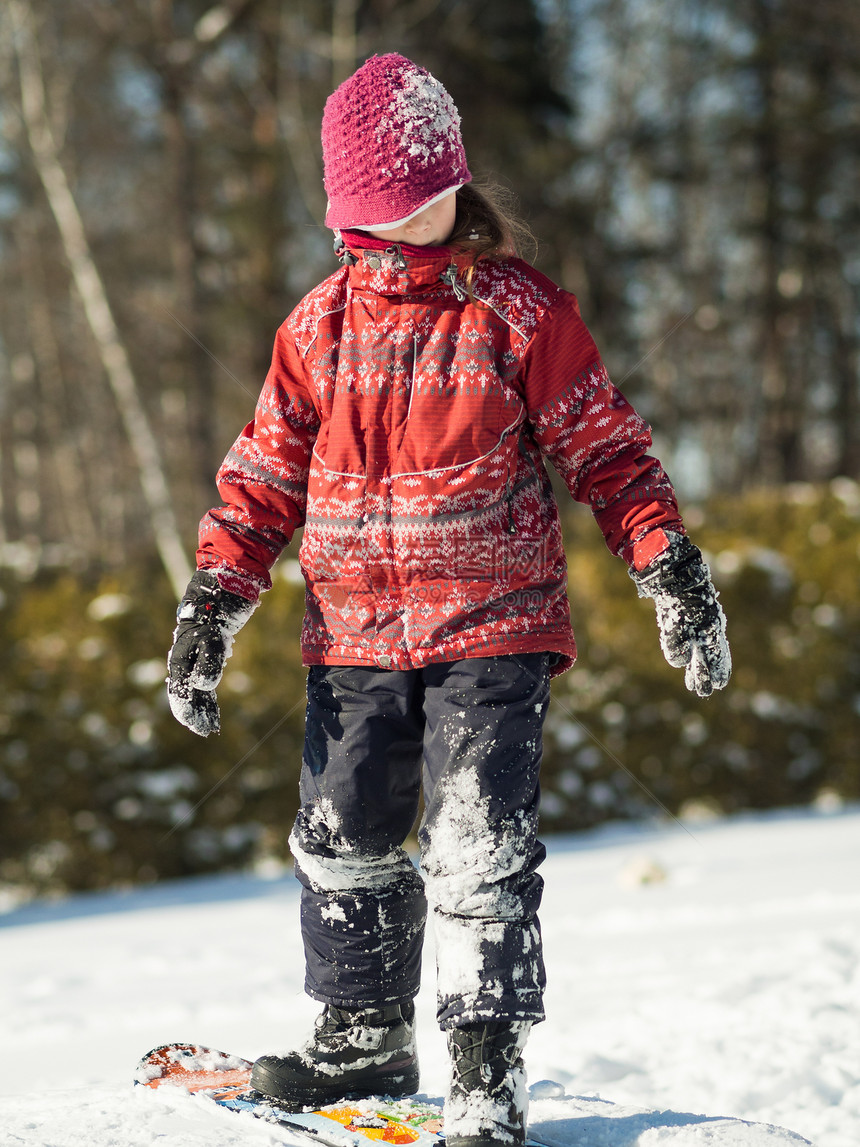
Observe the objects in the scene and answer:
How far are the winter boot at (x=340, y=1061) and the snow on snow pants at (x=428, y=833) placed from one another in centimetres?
5

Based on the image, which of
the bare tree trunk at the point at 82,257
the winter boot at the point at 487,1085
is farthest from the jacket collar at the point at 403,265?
the bare tree trunk at the point at 82,257

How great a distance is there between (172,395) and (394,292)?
16704mm

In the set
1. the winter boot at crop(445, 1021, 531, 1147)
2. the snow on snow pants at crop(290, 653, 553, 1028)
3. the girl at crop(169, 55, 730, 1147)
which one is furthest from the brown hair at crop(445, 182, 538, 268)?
the winter boot at crop(445, 1021, 531, 1147)

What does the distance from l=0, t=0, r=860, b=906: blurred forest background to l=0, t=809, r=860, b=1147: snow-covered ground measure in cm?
57

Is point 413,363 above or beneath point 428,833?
above

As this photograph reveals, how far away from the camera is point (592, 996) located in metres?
3.10

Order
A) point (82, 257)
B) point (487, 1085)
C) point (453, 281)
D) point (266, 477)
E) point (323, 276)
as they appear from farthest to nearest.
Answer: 1. point (323, 276)
2. point (82, 257)
3. point (266, 477)
4. point (453, 281)
5. point (487, 1085)

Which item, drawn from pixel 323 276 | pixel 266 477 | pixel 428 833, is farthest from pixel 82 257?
pixel 428 833

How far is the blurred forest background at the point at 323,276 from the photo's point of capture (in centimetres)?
509

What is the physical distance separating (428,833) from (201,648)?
0.52m

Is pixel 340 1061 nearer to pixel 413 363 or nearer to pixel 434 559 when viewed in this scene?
pixel 434 559

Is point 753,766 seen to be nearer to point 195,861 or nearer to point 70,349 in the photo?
point 195,861

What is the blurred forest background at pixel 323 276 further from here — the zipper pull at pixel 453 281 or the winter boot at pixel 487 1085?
the winter boot at pixel 487 1085

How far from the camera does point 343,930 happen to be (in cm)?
196
